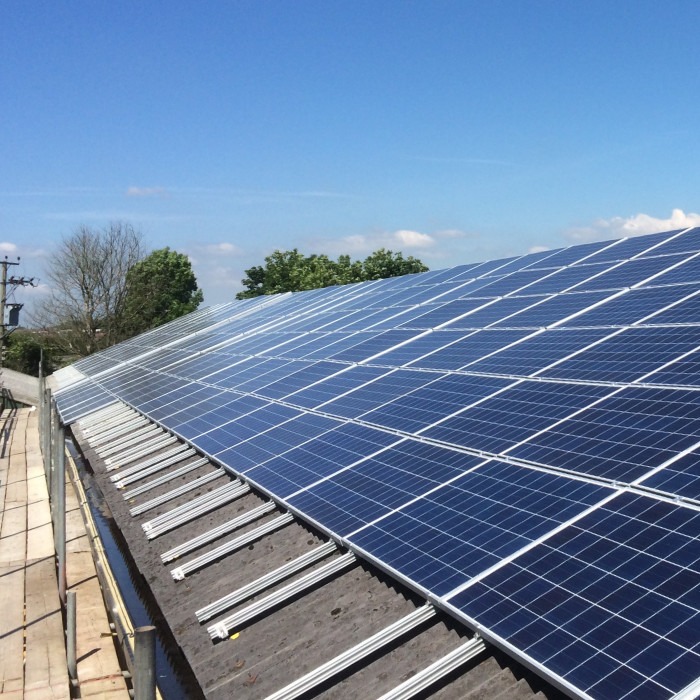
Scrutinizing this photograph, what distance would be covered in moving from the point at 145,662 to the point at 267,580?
4279 millimetres

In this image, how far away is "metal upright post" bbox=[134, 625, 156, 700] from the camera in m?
5.94

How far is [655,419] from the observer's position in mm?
9805

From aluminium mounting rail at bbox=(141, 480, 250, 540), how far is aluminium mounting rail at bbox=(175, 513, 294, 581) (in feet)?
5.41

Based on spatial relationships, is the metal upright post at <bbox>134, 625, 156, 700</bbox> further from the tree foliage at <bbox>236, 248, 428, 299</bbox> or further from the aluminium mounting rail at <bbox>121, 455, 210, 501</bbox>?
the tree foliage at <bbox>236, 248, 428, 299</bbox>

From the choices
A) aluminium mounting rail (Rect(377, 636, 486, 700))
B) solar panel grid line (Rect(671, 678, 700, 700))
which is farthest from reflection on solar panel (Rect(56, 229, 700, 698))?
aluminium mounting rail (Rect(377, 636, 486, 700))

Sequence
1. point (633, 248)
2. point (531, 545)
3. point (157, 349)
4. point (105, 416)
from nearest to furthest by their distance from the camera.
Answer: point (531, 545) < point (633, 248) < point (105, 416) < point (157, 349)

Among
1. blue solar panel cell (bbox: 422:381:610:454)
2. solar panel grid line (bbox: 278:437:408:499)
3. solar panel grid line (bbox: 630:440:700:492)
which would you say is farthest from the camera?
solar panel grid line (bbox: 278:437:408:499)

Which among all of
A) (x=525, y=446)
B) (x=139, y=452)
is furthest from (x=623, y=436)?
(x=139, y=452)

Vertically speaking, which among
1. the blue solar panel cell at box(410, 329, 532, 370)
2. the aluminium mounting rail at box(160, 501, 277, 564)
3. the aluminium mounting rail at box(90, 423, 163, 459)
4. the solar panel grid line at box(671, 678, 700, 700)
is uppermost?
the blue solar panel cell at box(410, 329, 532, 370)

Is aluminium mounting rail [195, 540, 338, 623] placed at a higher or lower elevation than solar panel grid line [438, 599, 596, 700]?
lower

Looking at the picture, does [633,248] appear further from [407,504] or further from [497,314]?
[407,504]

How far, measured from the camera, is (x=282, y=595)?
9.64m

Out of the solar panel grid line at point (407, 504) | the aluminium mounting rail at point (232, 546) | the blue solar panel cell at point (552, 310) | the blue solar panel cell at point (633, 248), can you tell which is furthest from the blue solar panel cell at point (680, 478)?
the blue solar panel cell at point (633, 248)

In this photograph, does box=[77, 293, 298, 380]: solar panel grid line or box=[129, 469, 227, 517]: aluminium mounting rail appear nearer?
box=[129, 469, 227, 517]: aluminium mounting rail
